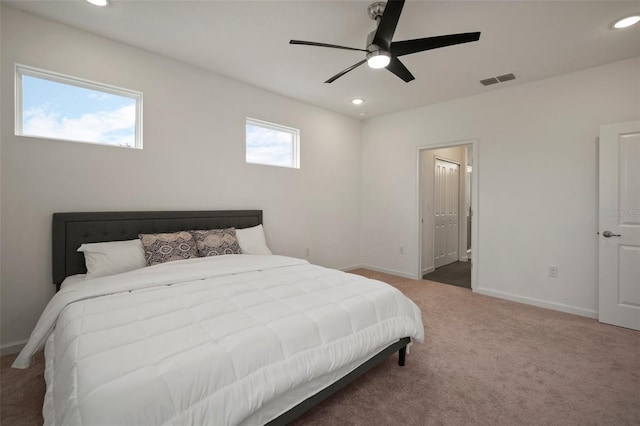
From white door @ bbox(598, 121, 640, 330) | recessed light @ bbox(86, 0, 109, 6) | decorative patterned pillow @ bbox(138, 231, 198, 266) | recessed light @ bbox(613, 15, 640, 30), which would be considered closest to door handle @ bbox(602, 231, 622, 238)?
white door @ bbox(598, 121, 640, 330)

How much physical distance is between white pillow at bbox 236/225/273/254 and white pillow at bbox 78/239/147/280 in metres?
0.99

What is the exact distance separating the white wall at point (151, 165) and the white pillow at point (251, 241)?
457 mm

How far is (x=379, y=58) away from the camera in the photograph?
2113 millimetres

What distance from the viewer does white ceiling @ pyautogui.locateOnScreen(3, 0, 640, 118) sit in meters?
2.20

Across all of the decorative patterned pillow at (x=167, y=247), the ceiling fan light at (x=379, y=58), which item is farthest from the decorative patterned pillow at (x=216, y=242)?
the ceiling fan light at (x=379, y=58)

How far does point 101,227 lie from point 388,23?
2.92m

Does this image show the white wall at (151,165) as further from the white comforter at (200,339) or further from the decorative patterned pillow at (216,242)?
the white comforter at (200,339)

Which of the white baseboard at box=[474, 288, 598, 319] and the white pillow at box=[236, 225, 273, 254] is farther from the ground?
the white pillow at box=[236, 225, 273, 254]

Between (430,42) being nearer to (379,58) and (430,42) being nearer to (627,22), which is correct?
(379,58)

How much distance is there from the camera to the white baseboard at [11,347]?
2266 millimetres

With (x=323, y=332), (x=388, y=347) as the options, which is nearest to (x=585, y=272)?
(x=388, y=347)

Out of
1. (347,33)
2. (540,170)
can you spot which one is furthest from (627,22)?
(347,33)

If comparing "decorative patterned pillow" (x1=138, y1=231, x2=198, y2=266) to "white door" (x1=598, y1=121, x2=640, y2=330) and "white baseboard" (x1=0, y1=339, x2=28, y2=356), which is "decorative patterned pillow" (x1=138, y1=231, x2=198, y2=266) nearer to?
"white baseboard" (x1=0, y1=339, x2=28, y2=356)

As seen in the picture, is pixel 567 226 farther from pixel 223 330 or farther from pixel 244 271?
pixel 223 330
